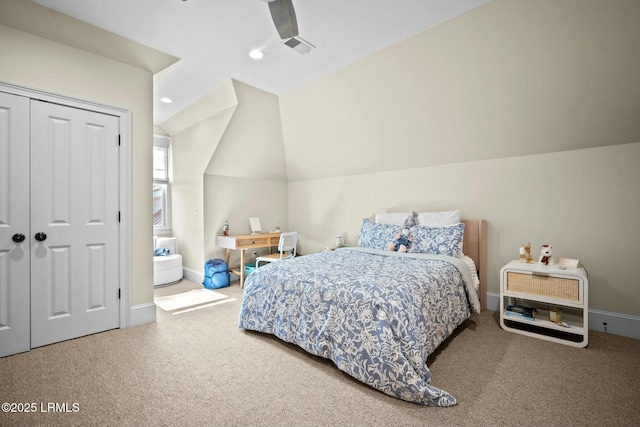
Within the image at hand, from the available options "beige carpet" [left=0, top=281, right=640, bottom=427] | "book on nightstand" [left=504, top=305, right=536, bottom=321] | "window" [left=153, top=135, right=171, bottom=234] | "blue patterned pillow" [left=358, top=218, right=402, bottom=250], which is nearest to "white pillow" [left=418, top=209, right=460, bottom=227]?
"blue patterned pillow" [left=358, top=218, right=402, bottom=250]

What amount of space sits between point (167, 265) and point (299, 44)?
3.60 meters

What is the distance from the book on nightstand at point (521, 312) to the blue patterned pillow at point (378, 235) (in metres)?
1.32

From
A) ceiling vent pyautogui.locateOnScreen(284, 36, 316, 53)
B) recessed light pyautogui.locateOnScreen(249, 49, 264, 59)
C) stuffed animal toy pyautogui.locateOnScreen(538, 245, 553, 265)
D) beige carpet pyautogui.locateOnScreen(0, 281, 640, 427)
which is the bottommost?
beige carpet pyautogui.locateOnScreen(0, 281, 640, 427)

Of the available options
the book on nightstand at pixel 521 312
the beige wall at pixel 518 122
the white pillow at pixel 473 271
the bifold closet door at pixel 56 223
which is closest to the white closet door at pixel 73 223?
the bifold closet door at pixel 56 223

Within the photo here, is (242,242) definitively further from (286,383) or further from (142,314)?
(286,383)

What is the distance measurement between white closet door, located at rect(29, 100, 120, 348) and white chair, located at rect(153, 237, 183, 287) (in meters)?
1.61

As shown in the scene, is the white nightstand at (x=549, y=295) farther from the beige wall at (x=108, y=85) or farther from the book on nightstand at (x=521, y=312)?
the beige wall at (x=108, y=85)

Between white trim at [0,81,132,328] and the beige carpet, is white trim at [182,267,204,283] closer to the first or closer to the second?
white trim at [0,81,132,328]

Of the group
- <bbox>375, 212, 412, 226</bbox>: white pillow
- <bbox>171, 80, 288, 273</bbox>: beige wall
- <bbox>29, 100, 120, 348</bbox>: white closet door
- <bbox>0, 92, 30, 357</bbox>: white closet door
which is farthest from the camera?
<bbox>171, 80, 288, 273</bbox>: beige wall

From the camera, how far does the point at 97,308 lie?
2.76 m

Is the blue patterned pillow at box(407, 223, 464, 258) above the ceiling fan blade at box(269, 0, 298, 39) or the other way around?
the other way around

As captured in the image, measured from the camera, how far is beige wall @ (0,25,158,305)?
2361 millimetres

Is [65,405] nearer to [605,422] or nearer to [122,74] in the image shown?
[122,74]

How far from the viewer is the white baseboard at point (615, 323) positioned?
8.81 feet
